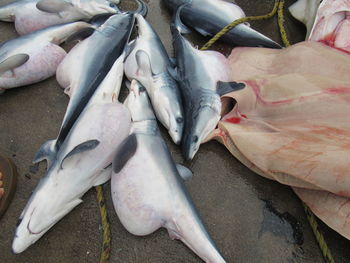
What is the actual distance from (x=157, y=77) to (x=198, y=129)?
602 mm

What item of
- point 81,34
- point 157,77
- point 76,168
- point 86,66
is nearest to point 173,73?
point 157,77

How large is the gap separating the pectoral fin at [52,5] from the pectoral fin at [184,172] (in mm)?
2061

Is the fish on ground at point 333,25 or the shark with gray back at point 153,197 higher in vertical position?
the fish on ground at point 333,25

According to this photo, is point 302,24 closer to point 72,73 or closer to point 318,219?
point 318,219

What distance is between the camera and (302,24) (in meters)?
3.73

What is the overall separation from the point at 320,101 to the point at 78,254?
197 centimetres

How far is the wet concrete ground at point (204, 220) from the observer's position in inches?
86.5

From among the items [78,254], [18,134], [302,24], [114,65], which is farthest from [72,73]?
[302,24]

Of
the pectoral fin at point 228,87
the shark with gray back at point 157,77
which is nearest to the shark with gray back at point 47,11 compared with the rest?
the shark with gray back at point 157,77

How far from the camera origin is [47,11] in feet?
10.4

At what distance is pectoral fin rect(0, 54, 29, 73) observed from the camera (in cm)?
269

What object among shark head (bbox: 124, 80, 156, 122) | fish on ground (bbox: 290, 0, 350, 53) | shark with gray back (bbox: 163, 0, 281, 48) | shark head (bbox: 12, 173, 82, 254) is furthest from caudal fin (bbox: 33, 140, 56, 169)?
fish on ground (bbox: 290, 0, 350, 53)

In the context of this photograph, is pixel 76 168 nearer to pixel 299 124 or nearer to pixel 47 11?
pixel 299 124

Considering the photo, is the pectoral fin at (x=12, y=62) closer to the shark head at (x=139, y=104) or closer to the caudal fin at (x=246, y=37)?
the shark head at (x=139, y=104)
